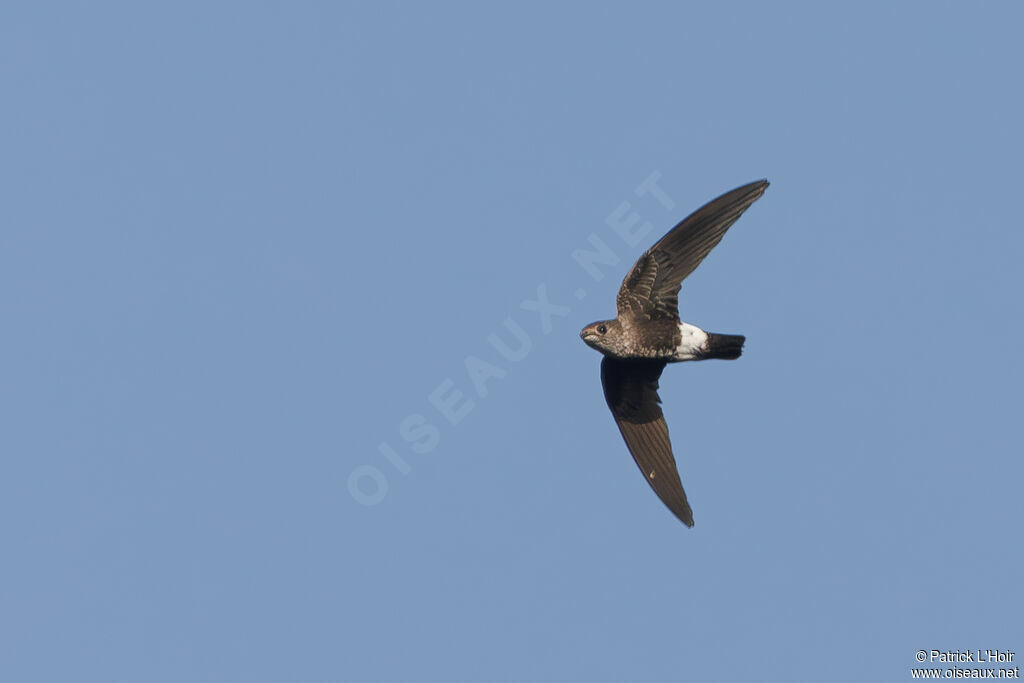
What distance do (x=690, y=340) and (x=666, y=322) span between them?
15.1 inches

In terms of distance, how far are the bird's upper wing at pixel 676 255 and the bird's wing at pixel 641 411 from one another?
957 millimetres

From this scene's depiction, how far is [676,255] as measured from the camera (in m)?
17.4

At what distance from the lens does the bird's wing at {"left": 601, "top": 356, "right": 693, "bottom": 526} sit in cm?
1820

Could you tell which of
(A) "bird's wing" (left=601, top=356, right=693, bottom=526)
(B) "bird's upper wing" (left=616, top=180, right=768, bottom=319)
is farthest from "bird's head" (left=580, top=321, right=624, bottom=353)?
(A) "bird's wing" (left=601, top=356, right=693, bottom=526)

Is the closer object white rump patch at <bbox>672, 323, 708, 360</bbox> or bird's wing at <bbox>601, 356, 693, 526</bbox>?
white rump patch at <bbox>672, 323, 708, 360</bbox>

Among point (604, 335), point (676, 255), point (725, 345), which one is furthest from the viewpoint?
point (604, 335)

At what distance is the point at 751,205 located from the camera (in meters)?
17.2

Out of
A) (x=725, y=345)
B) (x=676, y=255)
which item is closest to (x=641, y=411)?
(x=725, y=345)

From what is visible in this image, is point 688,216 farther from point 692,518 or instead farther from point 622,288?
point 692,518

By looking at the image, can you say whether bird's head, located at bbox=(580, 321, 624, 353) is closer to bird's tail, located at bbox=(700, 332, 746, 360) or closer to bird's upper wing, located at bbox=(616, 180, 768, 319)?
bird's upper wing, located at bbox=(616, 180, 768, 319)

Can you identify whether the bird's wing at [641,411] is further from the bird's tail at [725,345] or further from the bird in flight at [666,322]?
the bird's tail at [725,345]

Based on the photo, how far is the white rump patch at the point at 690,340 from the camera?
57.1 ft

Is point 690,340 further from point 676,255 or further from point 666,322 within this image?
point 676,255

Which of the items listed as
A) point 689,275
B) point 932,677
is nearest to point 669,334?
point 689,275
